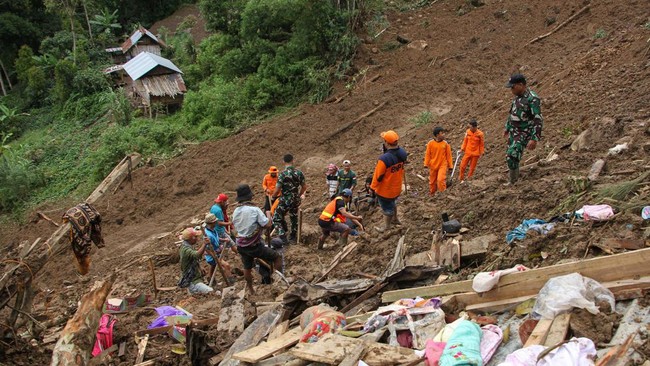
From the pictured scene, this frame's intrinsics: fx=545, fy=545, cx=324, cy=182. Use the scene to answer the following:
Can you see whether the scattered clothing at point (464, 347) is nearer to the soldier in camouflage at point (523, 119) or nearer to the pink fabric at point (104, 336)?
the pink fabric at point (104, 336)

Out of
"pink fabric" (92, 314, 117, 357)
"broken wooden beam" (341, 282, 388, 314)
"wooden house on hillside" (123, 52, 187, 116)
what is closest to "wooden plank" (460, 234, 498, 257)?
"broken wooden beam" (341, 282, 388, 314)

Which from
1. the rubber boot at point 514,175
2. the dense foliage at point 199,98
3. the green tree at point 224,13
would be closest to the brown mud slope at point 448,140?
the rubber boot at point 514,175

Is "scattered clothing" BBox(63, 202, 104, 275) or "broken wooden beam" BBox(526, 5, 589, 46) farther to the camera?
"broken wooden beam" BBox(526, 5, 589, 46)

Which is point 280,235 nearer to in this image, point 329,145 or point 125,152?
point 329,145

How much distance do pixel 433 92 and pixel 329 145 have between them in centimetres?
402

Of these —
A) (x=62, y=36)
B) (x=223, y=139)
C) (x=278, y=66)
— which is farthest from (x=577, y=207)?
(x=62, y=36)

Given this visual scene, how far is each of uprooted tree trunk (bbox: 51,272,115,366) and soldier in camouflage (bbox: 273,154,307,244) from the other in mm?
4094

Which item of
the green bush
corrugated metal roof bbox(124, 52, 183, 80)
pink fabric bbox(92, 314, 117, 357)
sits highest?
corrugated metal roof bbox(124, 52, 183, 80)

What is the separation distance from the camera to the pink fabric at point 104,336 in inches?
244

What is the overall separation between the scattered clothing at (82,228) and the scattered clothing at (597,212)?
19.1 feet

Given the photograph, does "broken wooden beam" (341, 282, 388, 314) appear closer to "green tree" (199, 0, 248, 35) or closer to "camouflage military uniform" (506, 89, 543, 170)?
"camouflage military uniform" (506, 89, 543, 170)

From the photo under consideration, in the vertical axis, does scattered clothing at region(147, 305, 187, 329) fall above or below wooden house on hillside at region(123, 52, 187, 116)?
below

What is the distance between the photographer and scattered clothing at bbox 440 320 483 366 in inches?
151

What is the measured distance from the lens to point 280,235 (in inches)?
391
